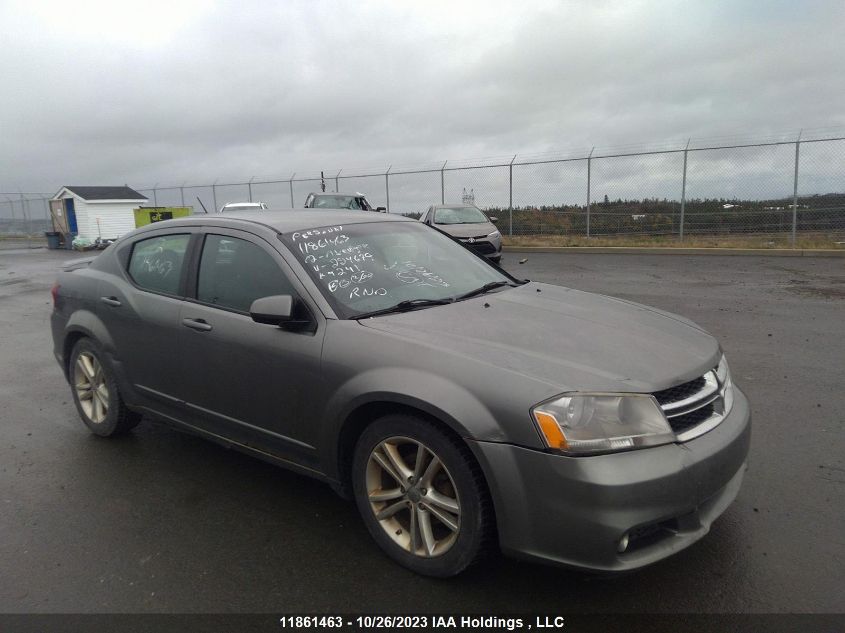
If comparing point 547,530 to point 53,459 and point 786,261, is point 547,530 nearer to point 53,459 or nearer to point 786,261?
point 53,459

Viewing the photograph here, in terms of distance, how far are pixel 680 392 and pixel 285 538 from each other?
2.01 m

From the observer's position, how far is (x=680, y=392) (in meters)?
2.61

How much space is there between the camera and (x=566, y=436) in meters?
2.32

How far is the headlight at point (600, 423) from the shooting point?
232cm

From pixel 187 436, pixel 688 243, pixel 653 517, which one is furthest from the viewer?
pixel 688 243

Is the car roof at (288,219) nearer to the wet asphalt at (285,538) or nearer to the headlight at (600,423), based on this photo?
the wet asphalt at (285,538)

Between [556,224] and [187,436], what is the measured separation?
19.3 m

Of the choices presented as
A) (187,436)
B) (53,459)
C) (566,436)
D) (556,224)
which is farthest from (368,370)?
(556,224)

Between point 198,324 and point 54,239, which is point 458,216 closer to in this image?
point 198,324

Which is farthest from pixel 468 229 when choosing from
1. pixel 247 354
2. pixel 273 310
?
pixel 273 310

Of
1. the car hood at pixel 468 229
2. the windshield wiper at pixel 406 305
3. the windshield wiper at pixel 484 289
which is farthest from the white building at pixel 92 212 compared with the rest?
the windshield wiper at pixel 406 305

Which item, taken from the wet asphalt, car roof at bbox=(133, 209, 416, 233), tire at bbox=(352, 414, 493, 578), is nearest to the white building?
the wet asphalt

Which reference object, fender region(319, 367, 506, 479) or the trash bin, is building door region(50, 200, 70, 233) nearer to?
the trash bin

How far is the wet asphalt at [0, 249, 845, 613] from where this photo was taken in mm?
2586
